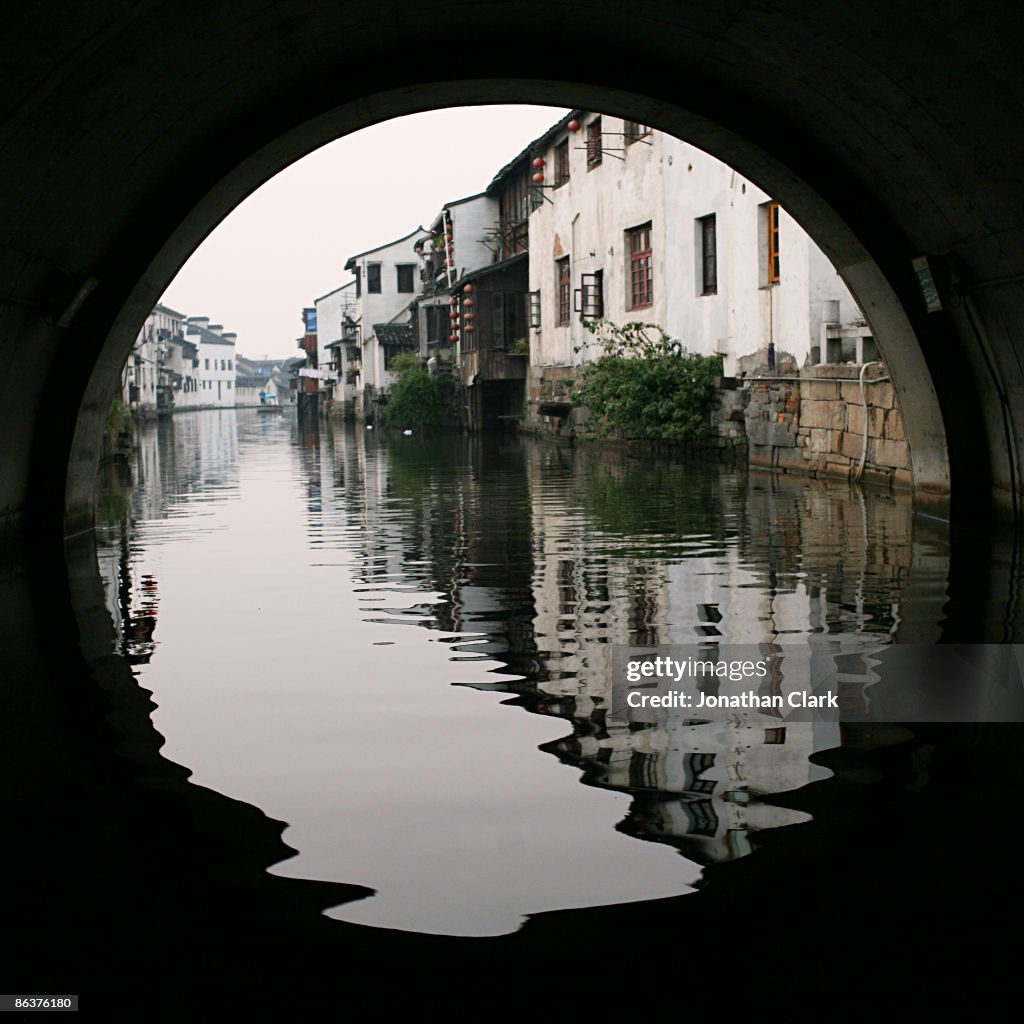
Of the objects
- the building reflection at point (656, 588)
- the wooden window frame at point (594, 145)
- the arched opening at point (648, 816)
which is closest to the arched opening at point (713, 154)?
the building reflection at point (656, 588)

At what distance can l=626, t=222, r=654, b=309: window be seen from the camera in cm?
2781

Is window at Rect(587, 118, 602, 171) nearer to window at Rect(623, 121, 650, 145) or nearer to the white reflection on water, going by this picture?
window at Rect(623, 121, 650, 145)

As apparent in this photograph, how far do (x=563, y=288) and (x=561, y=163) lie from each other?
125 inches

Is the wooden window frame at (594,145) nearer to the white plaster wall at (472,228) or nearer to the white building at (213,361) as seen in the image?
the white plaster wall at (472,228)

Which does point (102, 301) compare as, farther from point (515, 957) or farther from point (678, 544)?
point (515, 957)

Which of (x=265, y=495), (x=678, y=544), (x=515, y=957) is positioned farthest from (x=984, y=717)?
(x=265, y=495)

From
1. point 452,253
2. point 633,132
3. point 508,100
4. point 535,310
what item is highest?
point 452,253

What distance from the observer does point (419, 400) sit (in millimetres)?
48750

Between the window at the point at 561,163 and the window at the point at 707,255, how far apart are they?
9640 millimetres

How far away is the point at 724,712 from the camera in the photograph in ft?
18.0

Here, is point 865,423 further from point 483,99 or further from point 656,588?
point 656,588

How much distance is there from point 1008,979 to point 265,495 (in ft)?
53.8

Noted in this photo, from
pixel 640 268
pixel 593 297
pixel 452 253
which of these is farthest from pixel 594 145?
pixel 452 253

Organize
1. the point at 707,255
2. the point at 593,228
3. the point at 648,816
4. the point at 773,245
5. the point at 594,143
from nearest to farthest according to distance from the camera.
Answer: the point at 648,816, the point at 773,245, the point at 707,255, the point at 594,143, the point at 593,228
